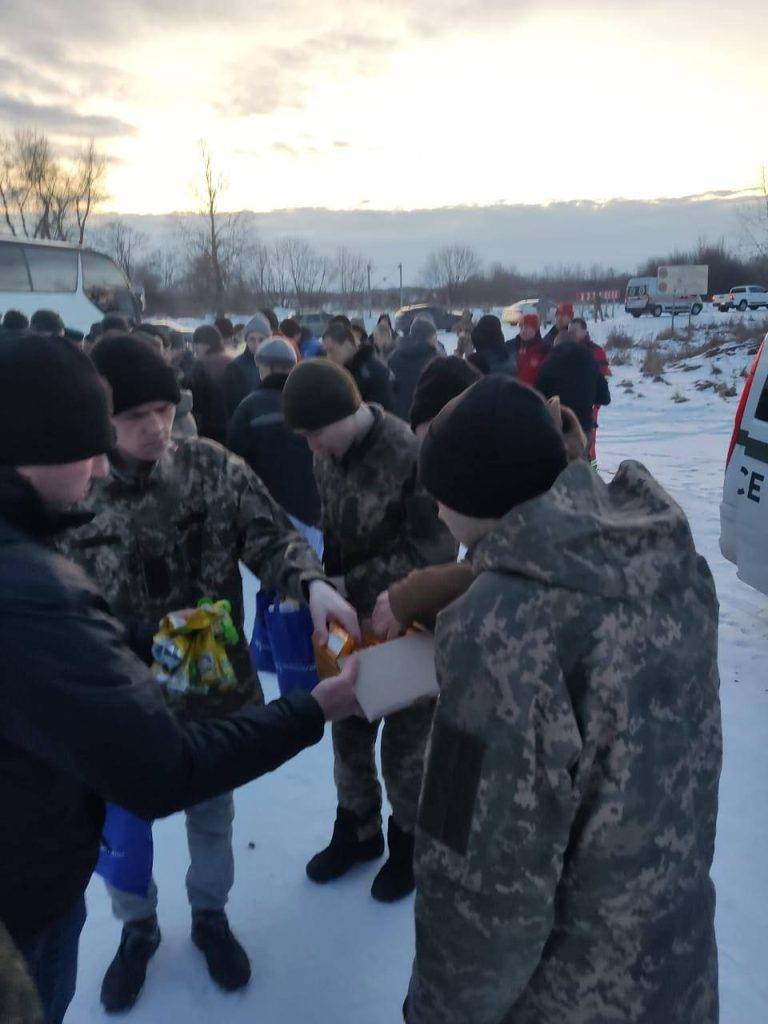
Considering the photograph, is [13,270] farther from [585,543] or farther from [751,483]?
[585,543]

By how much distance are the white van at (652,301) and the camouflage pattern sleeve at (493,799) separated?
39.1 m

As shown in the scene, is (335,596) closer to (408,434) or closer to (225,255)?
(408,434)

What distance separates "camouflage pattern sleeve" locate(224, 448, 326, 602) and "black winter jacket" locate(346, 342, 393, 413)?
3.74 m

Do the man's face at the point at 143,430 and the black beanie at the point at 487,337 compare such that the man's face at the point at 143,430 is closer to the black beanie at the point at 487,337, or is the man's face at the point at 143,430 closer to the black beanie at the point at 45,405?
the black beanie at the point at 45,405

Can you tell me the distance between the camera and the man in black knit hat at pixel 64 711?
1136 mm

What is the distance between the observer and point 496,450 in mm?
1238

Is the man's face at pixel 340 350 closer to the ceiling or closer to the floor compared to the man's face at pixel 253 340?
closer to the floor

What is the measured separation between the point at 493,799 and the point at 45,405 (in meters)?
1.02

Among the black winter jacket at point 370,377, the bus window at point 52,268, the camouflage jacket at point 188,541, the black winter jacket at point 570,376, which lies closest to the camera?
the camouflage jacket at point 188,541

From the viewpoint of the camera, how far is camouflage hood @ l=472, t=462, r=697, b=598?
1.13 meters

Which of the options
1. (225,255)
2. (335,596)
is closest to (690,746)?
(335,596)

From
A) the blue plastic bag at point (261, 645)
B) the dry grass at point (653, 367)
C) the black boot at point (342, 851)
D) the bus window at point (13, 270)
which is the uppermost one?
the bus window at point (13, 270)

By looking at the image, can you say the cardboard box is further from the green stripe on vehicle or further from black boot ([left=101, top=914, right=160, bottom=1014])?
the green stripe on vehicle

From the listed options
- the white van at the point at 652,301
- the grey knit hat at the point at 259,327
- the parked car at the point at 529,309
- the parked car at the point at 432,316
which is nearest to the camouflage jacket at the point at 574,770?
the grey knit hat at the point at 259,327
